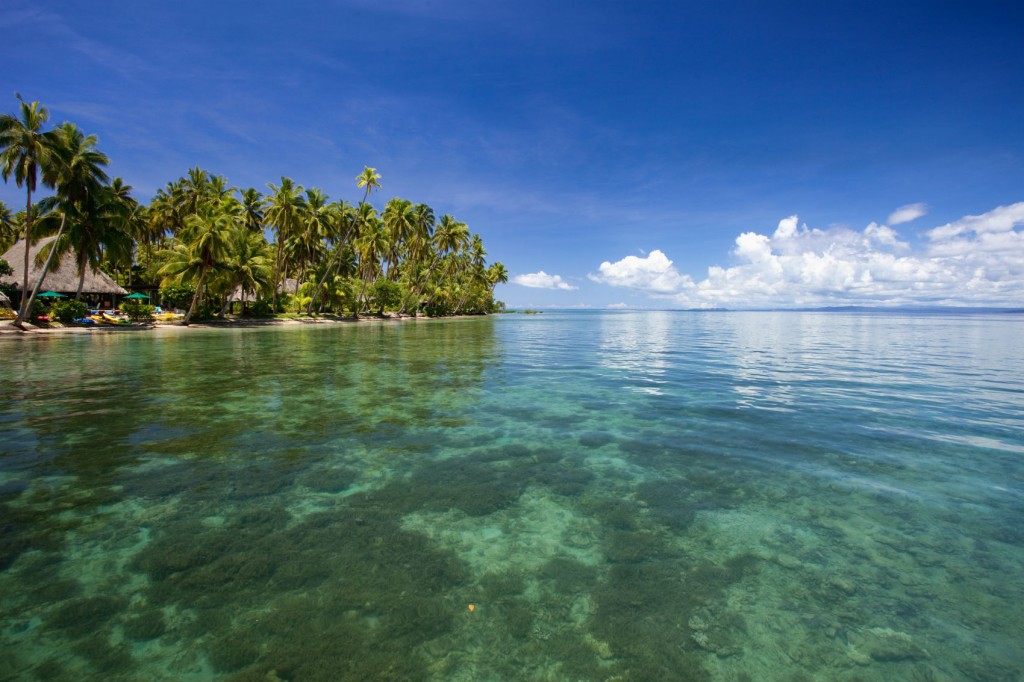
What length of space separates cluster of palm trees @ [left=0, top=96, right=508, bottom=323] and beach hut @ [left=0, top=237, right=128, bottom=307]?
2.12m

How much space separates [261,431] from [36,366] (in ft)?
54.1

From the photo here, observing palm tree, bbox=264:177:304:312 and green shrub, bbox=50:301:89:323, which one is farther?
palm tree, bbox=264:177:304:312

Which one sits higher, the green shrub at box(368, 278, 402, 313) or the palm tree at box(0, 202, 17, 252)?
the palm tree at box(0, 202, 17, 252)

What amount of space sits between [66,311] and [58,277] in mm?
13719

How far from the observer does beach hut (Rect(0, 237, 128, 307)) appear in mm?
46000

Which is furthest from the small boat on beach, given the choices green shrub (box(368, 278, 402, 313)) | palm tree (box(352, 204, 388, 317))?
green shrub (box(368, 278, 402, 313))

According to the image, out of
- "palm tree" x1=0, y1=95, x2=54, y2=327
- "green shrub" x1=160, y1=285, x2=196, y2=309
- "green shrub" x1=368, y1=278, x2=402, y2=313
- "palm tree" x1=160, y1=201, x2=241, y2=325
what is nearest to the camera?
"palm tree" x1=0, y1=95, x2=54, y2=327

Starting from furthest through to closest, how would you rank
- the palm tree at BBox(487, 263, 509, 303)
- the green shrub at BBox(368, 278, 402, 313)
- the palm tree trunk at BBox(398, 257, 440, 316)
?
the palm tree at BBox(487, 263, 509, 303), the palm tree trunk at BBox(398, 257, 440, 316), the green shrub at BBox(368, 278, 402, 313)

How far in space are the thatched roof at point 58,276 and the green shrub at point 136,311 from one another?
535 cm

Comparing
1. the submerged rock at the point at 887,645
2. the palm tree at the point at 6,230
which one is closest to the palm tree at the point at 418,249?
the palm tree at the point at 6,230

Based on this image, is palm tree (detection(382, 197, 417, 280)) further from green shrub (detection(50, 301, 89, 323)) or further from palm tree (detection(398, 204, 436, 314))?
green shrub (detection(50, 301, 89, 323))

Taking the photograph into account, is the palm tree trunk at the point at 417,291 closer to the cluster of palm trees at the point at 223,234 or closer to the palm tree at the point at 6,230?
the cluster of palm trees at the point at 223,234

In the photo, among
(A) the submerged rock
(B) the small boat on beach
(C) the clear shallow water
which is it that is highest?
(B) the small boat on beach

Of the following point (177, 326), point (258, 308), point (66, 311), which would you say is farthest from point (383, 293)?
point (66, 311)
